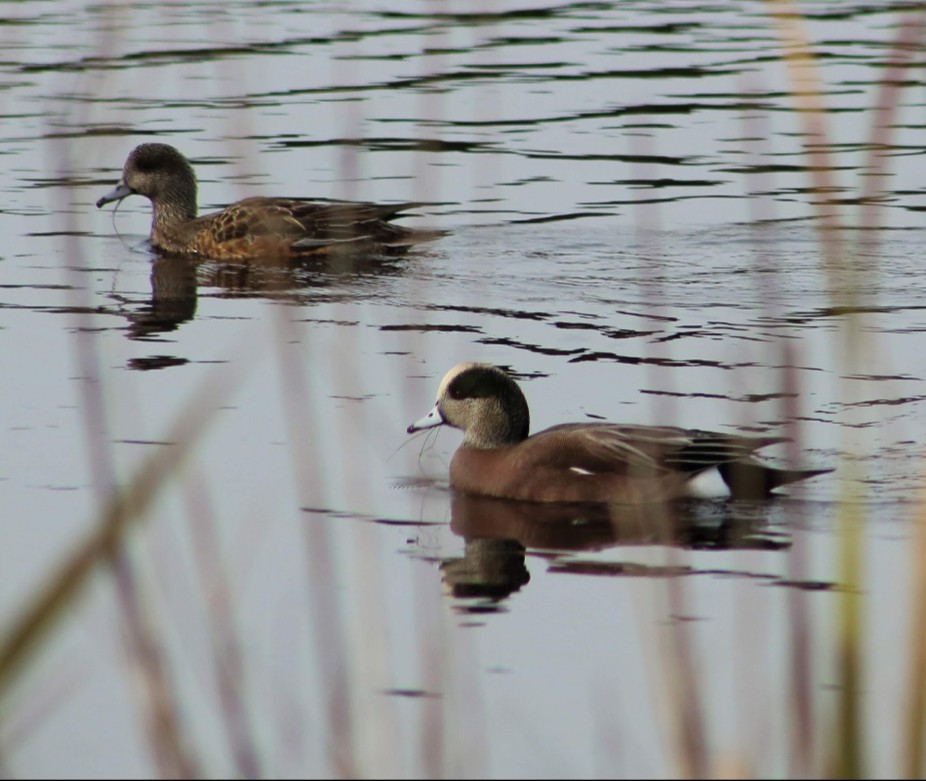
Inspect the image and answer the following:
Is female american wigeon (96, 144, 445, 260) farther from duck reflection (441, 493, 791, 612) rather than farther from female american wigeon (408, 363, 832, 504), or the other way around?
duck reflection (441, 493, 791, 612)

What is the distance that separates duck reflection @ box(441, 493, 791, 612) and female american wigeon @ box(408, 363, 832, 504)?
73 mm

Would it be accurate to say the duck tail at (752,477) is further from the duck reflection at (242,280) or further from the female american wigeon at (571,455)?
the duck reflection at (242,280)

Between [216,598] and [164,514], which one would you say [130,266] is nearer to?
[164,514]

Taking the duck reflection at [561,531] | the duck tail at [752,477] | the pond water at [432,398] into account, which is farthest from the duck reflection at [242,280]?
the duck tail at [752,477]

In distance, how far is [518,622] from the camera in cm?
600

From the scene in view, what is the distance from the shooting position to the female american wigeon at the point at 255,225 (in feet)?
42.3

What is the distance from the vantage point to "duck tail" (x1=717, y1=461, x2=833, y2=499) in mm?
7350

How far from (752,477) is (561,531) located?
0.79 meters

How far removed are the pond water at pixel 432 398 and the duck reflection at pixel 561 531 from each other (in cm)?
3

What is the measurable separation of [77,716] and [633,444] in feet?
9.94

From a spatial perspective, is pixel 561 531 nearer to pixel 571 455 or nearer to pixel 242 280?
pixel 571 455

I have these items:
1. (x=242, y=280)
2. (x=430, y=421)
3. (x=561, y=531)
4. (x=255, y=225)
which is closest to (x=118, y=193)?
(x=255, y=225)

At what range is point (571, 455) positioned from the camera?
300 inches

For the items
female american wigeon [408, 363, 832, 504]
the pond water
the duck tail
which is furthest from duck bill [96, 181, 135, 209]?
the duck tail
